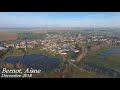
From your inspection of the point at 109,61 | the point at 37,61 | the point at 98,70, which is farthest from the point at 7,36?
the point at 109,61

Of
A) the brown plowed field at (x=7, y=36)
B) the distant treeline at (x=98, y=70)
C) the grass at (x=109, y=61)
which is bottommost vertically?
the distant treeline at (x=98, y=70)

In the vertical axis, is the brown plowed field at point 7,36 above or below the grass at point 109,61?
above

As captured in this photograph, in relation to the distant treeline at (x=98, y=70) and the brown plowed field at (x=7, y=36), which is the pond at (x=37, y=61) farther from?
the distant treeline at (x=98, y=70)

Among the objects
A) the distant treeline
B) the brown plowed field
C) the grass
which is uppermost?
the brown plowed field

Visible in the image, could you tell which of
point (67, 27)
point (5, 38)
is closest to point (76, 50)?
point (67, 27)

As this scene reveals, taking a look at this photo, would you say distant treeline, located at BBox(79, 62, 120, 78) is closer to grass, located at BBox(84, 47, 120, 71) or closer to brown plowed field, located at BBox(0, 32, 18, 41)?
grass, located at BBox(84, 47, 120, 71)

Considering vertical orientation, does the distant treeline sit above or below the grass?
below

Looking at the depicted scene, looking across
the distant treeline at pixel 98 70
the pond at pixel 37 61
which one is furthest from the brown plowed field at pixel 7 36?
the distant treeline at pixel 98 70

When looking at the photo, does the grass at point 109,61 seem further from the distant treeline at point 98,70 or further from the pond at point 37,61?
the pond at point 37,61

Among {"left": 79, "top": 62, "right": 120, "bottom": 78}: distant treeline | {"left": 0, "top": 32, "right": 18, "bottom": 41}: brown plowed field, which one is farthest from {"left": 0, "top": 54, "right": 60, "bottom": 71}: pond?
{"left": 79, "top": 62, "right": 120, "bottom": 78}: distant treeline
